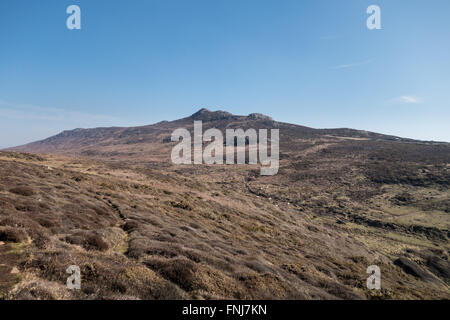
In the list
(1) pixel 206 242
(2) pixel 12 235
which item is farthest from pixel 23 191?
(1) pixel 206 242

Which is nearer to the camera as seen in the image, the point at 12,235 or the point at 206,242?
the point at 12,235

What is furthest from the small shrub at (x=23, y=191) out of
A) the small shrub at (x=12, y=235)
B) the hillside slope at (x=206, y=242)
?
the small shrub at (x=12, y=235)

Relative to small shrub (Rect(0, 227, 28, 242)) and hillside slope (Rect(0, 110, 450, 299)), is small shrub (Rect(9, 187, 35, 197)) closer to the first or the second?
hillside slope (Rect(0, 110, 450, 299))

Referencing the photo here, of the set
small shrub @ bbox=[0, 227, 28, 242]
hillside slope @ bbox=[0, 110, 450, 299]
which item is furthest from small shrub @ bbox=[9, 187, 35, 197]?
small shrub @ bbox=[0, 227, 28, 242]

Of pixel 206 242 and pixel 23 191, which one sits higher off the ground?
pixel 23 191

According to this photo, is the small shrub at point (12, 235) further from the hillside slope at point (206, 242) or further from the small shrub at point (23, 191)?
the small shrub at point (23, 191)

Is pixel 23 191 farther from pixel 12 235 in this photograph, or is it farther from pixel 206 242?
pixel 206 242

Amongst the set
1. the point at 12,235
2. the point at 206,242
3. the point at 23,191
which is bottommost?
the point at 206,242

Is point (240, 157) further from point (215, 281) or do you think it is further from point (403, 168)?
point (215, 281)

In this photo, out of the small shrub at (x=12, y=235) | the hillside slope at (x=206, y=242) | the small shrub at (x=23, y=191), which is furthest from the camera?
the small shrub at (x=23, y=191)

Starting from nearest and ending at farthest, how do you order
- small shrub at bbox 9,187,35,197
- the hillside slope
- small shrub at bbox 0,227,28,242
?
the hillside slope < small shrub at bbox 0,227,28,242 < small shrub at bbox 9,187,35,197
